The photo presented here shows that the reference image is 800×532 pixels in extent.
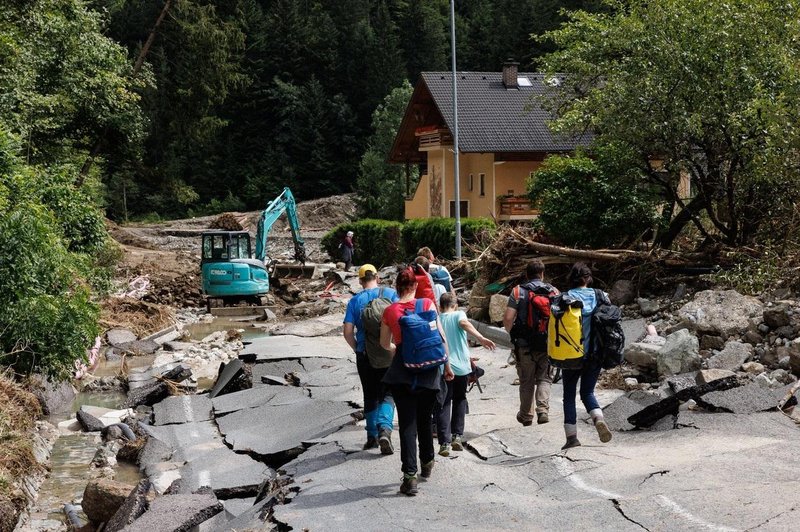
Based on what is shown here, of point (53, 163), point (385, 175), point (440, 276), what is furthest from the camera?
point (385, 175)

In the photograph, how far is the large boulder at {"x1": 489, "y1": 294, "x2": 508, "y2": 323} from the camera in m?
19.6

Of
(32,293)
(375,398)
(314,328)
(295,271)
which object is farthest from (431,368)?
(295,271)

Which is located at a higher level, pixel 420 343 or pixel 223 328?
pixel 420 343

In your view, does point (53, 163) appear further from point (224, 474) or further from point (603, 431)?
point (603, 431)

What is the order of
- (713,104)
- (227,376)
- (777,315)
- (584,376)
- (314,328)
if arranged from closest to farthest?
(584,376) < (777,315) < (227,376) < (713,104) < (314,328)

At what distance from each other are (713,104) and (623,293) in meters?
3.82

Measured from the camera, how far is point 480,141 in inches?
1663

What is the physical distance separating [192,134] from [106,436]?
40.6m

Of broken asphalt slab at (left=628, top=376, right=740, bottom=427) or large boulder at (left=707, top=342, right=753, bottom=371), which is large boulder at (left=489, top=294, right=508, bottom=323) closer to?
large boulder at (left=707, top=342, right=753, bottom=371)

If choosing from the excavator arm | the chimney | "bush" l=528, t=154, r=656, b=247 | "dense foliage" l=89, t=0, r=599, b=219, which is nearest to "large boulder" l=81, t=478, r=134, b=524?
"bush" l=528, t=154, r=656, b=247

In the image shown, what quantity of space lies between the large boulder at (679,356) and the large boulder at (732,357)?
0.22m

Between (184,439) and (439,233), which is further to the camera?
(439,233)

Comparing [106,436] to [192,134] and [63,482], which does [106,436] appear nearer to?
[63,482]

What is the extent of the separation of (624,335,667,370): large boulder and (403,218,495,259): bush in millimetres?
15965
